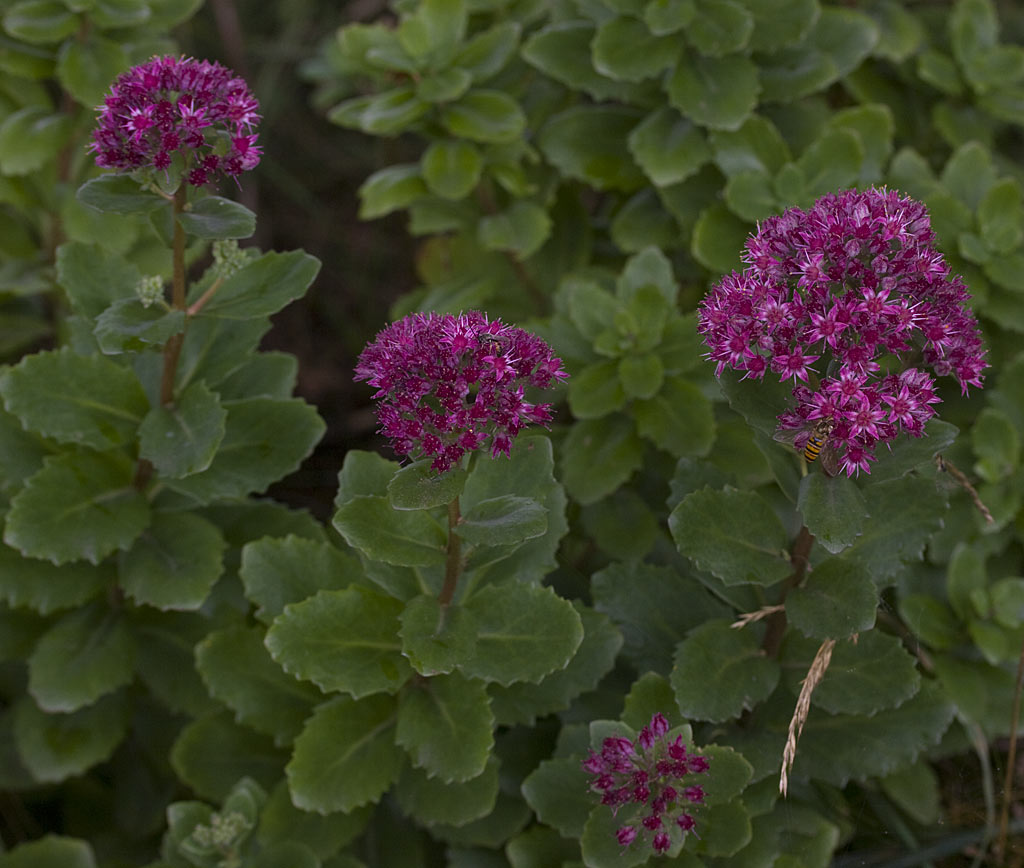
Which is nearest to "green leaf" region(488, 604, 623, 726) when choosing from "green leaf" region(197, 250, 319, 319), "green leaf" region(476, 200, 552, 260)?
"green leaf" region(197, 250, 319, 319)

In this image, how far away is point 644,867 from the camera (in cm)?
206

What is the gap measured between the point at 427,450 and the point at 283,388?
1010 millimetres

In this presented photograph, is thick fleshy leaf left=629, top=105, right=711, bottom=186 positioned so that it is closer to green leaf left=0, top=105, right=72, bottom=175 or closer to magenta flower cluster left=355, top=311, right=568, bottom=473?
magenta flower cluster left=355, top=311, right=568, bottom=473

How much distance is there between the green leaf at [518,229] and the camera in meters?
3.22

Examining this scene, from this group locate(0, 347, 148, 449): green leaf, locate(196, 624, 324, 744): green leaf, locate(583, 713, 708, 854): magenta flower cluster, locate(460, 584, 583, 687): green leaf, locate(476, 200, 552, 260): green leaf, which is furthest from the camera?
locate(476, 200, 552, 260): green leaf

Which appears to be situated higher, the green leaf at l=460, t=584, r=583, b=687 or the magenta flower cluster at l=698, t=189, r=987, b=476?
the magenta flower cluster at l=698, t=189, r=987, b=476

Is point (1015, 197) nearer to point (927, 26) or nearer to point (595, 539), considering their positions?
point (927, 26)

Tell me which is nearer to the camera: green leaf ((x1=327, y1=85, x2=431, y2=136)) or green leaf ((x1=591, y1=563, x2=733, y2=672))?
green leaf ((x1=591, y1=563, x2=733, y2=672))

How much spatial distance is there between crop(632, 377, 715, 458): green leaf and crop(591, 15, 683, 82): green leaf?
0.95 m

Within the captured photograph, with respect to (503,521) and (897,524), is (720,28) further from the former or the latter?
(503,521)

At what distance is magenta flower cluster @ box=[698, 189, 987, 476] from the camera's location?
1.71 metres

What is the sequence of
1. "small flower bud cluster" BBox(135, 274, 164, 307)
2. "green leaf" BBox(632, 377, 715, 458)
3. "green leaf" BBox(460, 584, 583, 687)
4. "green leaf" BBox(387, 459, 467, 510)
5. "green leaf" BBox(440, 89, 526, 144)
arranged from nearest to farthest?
"green leaf" BBox(387, 459, 467, 510) < "green leaf" BBox(460, 584, 583, 687) < "small flower bud cluster" BBox(135, 274, 164, 307) < "green leaf" BBox(632, 377, 715, 458) < "green leaf" BBox(440, 89, 526, 144)

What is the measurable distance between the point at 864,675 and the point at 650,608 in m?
0.48

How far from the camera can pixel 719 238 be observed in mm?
3068
